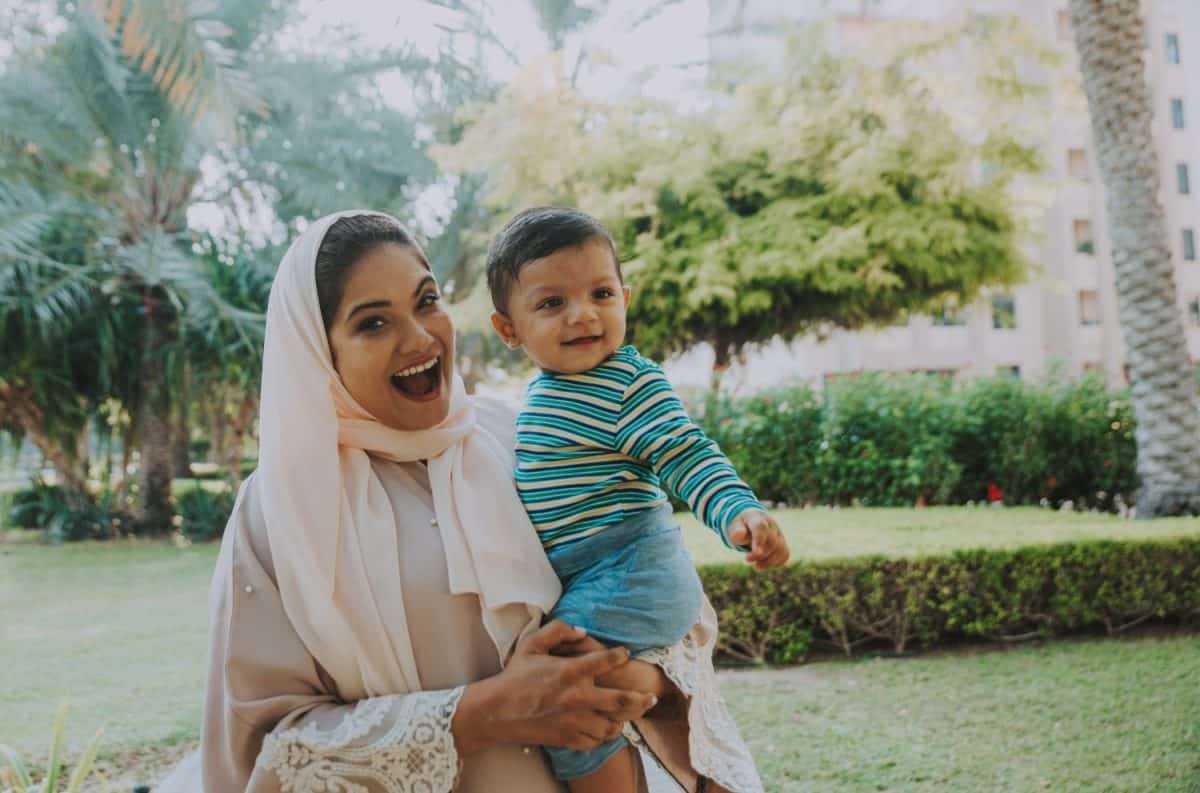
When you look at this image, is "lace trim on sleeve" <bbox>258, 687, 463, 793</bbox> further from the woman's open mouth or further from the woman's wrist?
the woman's open mouth

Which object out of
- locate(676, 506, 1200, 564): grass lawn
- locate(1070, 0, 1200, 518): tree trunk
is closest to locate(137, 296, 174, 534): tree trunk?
locate(676, 506, 1200, 564): grass lawn

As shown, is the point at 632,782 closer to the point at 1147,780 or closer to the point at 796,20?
the point at 1147,780

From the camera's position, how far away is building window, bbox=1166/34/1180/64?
109 feet

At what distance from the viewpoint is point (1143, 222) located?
25.7 feet

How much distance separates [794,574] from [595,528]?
13.8 feet

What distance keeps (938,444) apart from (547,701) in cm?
825

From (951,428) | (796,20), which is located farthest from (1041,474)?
(796,20)

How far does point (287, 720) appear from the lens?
5.14ft

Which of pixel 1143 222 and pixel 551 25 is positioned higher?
pixel 551 25

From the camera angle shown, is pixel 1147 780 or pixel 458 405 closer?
pixel 458 405

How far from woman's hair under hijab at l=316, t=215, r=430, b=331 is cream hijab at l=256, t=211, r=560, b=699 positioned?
0.02 meters

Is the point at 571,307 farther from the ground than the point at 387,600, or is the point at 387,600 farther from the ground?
the point at 571,307

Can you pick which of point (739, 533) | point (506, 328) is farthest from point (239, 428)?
→ point (739, 533)

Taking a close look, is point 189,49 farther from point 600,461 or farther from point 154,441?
point 154,441
